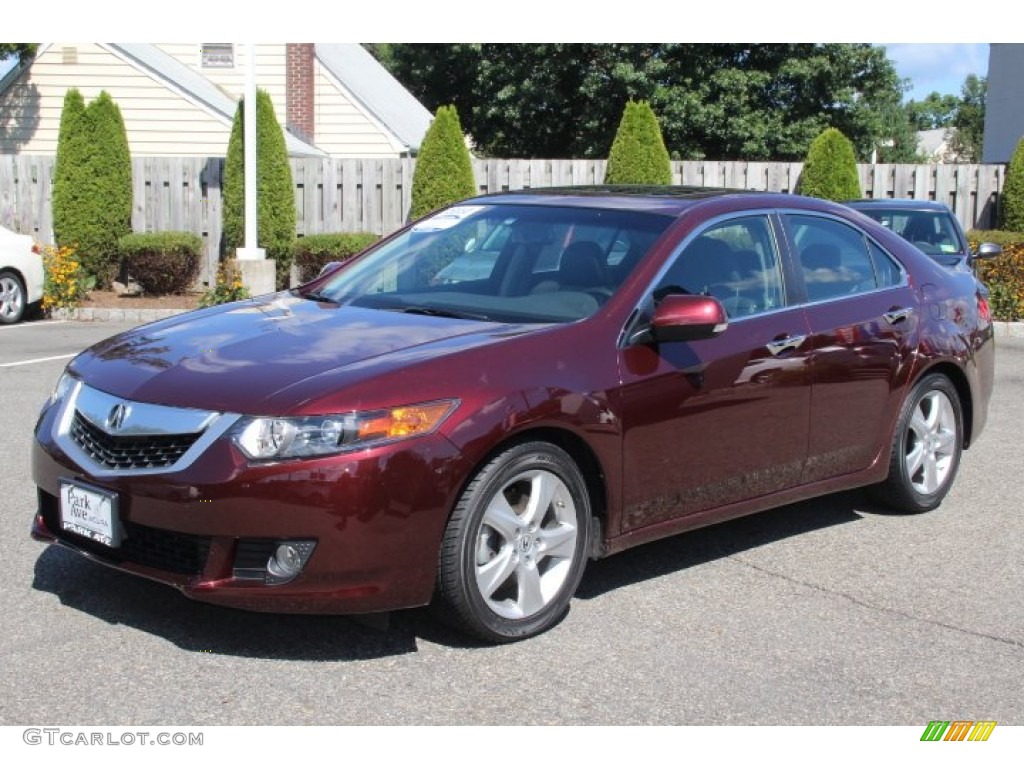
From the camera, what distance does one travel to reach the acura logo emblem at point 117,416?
186 inches

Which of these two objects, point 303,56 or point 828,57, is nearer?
point 303,56

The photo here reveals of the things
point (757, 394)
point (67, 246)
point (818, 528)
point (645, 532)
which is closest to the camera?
point (645, 532)

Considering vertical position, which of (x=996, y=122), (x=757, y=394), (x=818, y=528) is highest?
(x=996, y=122)

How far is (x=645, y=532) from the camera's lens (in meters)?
5.41

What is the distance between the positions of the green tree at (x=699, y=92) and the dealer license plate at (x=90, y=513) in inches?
1174

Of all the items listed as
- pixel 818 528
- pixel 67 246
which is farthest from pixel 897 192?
pixel 818 528

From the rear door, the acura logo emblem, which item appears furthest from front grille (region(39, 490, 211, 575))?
the rear door

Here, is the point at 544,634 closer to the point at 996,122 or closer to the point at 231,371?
the point at 231,371

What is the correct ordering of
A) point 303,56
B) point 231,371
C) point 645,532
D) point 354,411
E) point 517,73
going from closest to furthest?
point 354,411, point 231,371, point 645,532, point 303,56, point 517,73

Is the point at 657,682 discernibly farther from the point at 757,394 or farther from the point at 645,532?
the point at 757,394

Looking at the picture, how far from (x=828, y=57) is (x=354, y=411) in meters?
32.4

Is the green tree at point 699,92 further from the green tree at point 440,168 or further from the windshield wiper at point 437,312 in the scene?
the windshield wiper at point 437,312

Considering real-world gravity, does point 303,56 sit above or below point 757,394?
above
